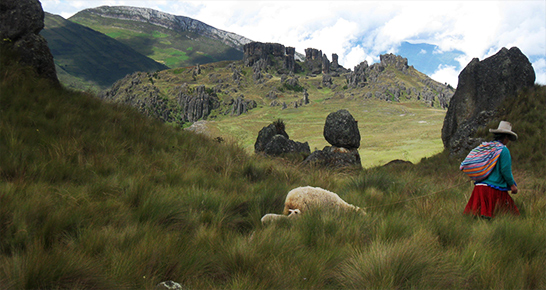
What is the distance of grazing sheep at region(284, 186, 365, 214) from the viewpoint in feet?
12.0

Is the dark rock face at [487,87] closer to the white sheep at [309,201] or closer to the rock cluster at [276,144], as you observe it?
the rock cluster at [276,144]

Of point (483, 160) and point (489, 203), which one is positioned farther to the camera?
point (483, 160)

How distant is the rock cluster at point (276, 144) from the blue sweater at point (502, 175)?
11.3 meters

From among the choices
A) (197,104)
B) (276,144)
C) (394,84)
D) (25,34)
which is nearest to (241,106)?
(197,104)

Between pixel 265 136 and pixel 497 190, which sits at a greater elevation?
pixel 497 190

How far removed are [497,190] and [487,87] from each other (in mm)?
14306

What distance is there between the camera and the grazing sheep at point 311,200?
364 cm

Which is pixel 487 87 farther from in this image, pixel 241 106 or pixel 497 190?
pixel 241 106

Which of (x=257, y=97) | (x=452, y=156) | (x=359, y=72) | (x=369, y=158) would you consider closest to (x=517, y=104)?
(x=452, y=156)

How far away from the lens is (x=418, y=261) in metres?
2.13

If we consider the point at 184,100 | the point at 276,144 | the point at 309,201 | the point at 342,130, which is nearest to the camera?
the point at 309,201

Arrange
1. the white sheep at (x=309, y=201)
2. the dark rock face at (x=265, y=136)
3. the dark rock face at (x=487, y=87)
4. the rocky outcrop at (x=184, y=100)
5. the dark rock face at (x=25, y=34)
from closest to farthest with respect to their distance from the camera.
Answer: the white sheep at (x=309, y=201) → the dark rock face at (x=25, y=34) → the dark rock face at (x=487, y=87) → the dark rock face at (x=265, y=136) → the rocky outcrop at (x=184, y=100)

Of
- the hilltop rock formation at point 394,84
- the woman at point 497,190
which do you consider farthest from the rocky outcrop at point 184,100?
the woman at point 497,190

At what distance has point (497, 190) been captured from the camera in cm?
396
